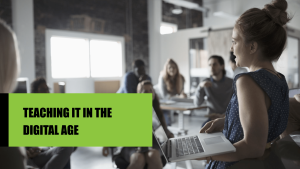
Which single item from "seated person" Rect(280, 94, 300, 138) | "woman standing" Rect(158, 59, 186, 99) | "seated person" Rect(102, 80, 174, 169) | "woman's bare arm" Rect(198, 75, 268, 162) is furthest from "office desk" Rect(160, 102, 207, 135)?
"woman's bare arm" Rect(198, 75, 268, 162)

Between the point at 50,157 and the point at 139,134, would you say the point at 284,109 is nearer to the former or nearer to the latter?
the point at 139,134

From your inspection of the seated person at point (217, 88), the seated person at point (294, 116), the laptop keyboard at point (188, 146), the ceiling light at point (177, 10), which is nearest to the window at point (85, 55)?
the ceiling light at point (177, 10)

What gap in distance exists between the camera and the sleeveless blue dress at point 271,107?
0.72 metres

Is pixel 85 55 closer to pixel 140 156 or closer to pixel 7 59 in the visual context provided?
pixel 140 156

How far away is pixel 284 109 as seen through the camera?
2.57 feet

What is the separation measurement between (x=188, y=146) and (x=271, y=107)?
30 cm

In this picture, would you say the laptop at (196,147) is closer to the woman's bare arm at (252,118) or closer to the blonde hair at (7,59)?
the woman's bare arm at (252,118)

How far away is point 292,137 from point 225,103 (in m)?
2.07

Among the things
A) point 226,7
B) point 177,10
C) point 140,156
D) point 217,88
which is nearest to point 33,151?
point 140,156

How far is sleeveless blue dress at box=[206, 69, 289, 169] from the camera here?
72 centimetres

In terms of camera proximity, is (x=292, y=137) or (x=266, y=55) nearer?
(x=266, y=55)

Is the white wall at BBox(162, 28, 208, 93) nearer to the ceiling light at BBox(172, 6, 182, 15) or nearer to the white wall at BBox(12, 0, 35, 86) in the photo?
the ceiling light at BBox(172, 6, 182, 15)

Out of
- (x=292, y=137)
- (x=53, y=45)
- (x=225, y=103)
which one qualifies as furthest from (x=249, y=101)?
(x=53, y=45)

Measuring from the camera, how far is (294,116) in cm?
107
